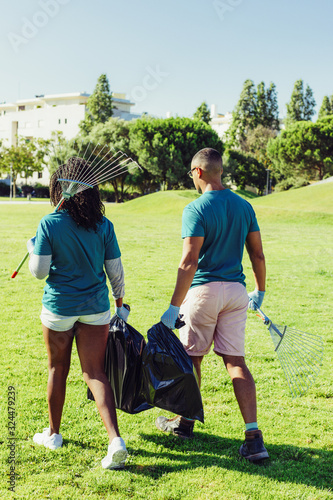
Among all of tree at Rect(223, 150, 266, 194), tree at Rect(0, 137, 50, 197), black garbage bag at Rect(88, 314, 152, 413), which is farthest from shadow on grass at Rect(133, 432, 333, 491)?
tree at Rect(223, 150, 266, 194)

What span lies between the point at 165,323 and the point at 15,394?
173 cm

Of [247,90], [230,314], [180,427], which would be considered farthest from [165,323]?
[247,90]

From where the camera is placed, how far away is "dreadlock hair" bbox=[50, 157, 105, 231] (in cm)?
298

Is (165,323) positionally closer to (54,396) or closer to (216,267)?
(216,267)

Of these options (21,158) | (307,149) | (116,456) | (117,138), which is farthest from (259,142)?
(116,456)

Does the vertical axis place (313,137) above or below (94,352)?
above

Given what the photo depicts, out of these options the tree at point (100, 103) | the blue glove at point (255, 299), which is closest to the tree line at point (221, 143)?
the tree at point (100, 103)

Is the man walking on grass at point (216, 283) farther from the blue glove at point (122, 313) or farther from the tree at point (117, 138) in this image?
the tree at point (117, 138)

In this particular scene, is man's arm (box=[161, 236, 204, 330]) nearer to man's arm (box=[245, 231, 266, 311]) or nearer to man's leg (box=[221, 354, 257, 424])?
man's arm (box=[245, 231, 266, 311])

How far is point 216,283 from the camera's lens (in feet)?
10.5

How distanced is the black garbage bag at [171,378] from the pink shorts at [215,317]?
0.67 feet

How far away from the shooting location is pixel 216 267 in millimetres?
3219

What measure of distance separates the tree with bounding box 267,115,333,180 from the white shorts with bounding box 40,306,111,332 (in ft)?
167

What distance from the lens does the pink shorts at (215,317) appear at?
10.5ft
